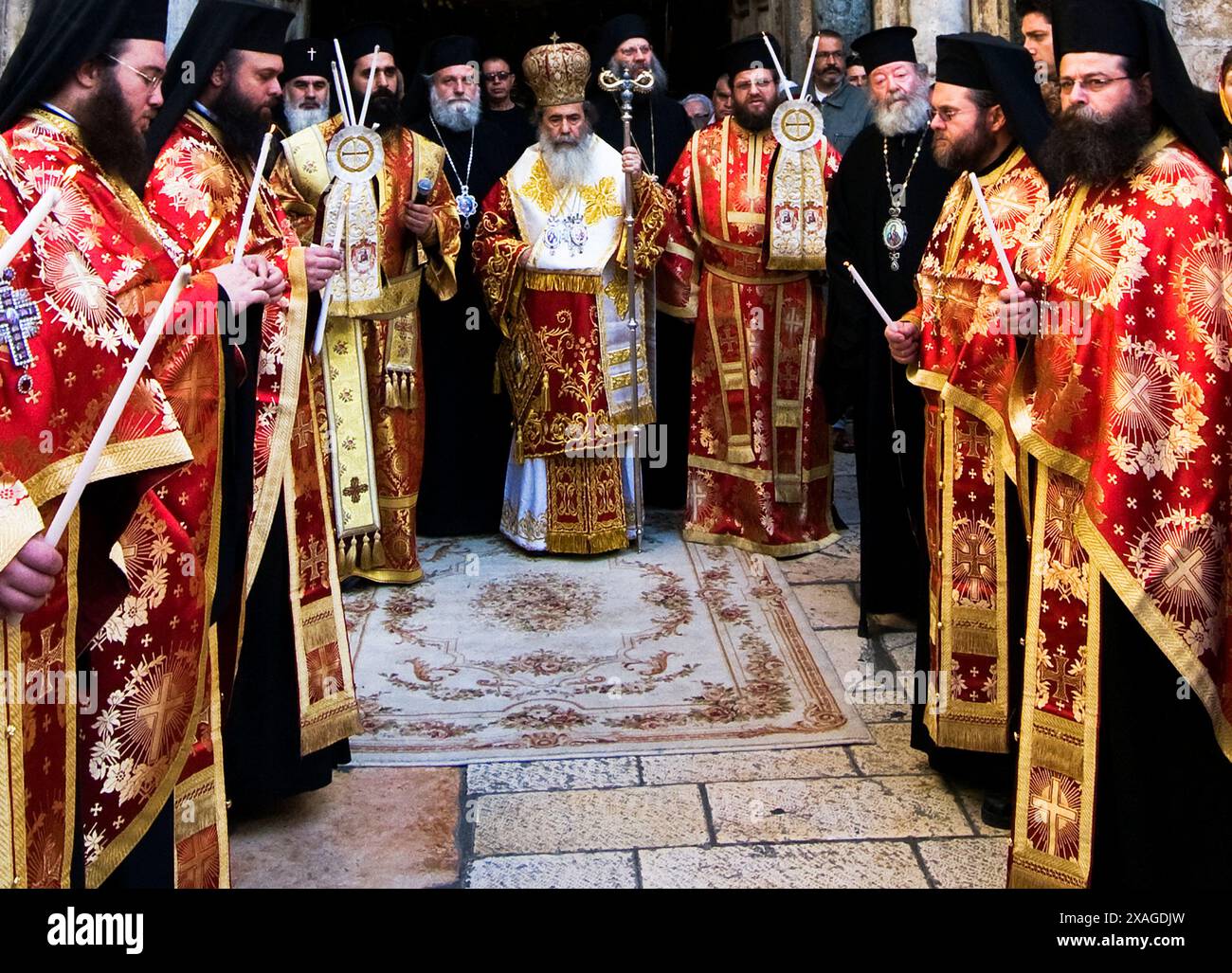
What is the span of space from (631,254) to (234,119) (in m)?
3.05

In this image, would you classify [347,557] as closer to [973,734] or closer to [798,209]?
[798,209]

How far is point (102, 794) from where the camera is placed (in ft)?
8.68

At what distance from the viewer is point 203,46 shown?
373cm

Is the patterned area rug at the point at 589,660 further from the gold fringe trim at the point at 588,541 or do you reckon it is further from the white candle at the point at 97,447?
the white candle at the point at 97,447

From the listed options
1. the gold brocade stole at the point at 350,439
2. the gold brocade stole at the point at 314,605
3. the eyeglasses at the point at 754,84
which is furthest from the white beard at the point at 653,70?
the gold brocade stole at the point at 314,605

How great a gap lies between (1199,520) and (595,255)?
425cm

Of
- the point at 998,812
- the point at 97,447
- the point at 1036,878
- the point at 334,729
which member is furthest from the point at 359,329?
the point at 97,447

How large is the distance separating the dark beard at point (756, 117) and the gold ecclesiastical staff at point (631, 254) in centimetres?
48

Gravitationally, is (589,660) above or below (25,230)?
below

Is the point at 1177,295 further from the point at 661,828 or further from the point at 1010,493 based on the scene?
the point at 661,828

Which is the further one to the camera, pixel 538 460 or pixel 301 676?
pixel 538 460

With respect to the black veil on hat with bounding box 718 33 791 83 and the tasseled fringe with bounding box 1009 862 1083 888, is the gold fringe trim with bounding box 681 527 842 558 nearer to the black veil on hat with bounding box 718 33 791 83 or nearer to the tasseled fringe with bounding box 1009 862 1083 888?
the black veil on hat with bounding box 718 33 791 83

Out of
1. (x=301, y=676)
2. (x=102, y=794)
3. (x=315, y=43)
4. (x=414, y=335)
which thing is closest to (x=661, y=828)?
(x=301, y=676)

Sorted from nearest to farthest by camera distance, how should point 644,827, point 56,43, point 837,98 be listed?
1. point 56,43
2. point 644,827
3. point 837,98
